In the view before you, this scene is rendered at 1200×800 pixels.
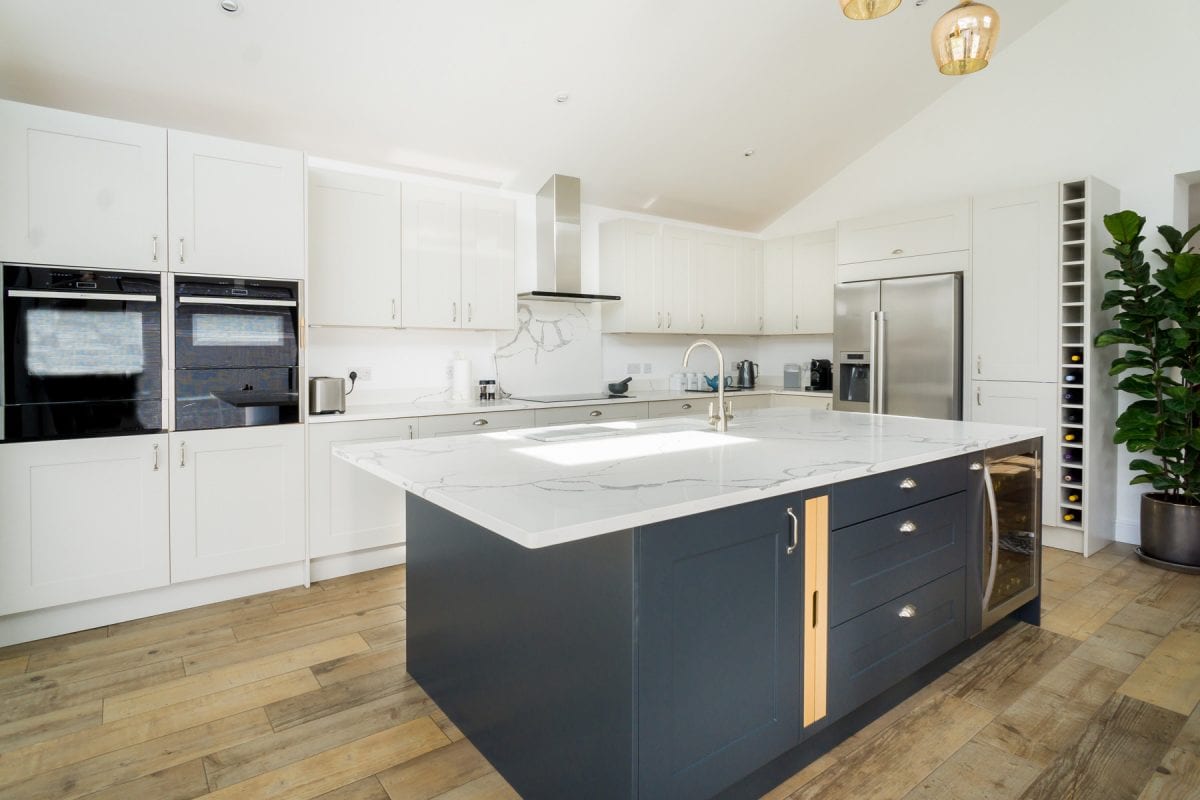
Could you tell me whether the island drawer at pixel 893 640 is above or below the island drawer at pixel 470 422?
below

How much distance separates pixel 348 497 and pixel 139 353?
1179 mm

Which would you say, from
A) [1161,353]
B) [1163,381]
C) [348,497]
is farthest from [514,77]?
[1163,381]

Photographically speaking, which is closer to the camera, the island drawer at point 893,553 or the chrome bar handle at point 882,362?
the island drawer at point 893,553

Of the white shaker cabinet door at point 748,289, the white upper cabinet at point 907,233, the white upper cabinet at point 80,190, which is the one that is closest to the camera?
the white upper cabinet at point 80,190

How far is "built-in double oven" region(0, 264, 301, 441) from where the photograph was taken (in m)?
2.61

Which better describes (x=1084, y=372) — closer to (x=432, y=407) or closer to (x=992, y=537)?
(x=992, y=537)

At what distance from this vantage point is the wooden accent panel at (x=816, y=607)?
177 cm

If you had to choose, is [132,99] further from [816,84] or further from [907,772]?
[907,772]

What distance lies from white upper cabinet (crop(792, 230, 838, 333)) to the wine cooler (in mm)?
2822

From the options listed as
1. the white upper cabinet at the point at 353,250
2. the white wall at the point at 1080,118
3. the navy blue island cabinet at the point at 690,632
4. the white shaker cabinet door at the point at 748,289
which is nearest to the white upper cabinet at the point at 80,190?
the white upper cabinet at the point at 353,250

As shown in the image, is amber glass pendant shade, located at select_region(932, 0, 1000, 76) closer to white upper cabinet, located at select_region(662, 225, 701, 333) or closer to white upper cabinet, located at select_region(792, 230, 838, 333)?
white upper cabinet, located at select_region(662, 225, 701, 333)

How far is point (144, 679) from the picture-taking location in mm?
2404

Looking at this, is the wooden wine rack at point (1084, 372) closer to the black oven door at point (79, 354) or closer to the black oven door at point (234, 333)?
the black oven door at point (234, 333)

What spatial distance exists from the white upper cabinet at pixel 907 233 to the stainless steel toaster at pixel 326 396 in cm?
368
